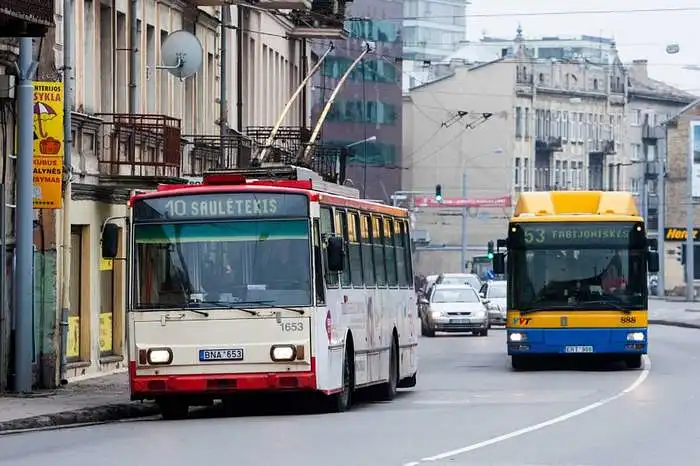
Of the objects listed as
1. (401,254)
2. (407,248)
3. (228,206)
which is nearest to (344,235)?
(228,206)

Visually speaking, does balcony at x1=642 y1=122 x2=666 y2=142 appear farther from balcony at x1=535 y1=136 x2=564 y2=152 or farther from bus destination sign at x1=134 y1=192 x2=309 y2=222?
bus destination sign at x1=134 y1=192 x2=309 y2=222

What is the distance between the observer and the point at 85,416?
22609 mm

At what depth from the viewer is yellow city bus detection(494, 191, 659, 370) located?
33.2 metres

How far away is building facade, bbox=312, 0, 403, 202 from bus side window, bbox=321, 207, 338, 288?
309ft

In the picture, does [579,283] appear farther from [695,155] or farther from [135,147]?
[695,155]

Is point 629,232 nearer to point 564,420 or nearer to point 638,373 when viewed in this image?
point 638,373

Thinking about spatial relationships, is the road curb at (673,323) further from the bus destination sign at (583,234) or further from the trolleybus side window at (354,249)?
the trolleybus side window at (354,249)

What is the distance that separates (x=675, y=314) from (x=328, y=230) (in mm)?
54053

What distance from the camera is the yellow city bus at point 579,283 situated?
33.2 metres

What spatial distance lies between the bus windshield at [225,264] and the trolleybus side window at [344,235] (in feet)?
4.72

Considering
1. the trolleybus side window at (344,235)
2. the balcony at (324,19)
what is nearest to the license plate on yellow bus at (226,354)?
the trolleybus side window at (344,235)

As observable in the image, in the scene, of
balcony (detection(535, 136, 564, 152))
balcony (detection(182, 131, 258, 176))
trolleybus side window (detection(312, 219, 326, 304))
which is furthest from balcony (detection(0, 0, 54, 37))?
balcony (detection(535, 136, 564, 152))

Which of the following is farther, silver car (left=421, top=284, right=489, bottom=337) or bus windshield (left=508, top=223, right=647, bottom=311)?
silver car (left=421, top=284, right=489, bottom=337)

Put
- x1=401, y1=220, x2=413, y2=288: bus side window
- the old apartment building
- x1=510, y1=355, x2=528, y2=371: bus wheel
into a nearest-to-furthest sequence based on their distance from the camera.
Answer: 1. x1=401, y1=220, x2=413, y2=288: bus side window
2. x1=510, y1=355, x2=528, y2=371: bus wheel
3. the old apartment building
